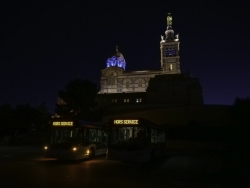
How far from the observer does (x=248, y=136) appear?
88.0ft

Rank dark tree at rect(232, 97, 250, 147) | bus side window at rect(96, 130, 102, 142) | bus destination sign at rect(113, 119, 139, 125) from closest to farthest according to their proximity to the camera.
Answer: bus destination sign at rect(113, 119, 139, 125)
bus side window at rect(96, 130, 102, 142)
dark tree at rect(232, 97, 250, 147)

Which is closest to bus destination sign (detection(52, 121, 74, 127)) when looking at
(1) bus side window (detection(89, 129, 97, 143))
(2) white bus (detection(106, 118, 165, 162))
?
(1) bus side window (detection(89, 129, 97, 143))

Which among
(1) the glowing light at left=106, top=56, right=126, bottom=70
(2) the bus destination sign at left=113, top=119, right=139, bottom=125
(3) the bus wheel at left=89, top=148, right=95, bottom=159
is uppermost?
(1) the glowing light at left=106, top=56, right=126, bottom=70

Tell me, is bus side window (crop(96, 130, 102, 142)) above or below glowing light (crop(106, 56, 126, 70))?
below

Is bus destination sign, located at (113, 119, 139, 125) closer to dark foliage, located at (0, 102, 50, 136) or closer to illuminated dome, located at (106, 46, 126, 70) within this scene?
dark foliage, located at (0, 102, 50, 136)

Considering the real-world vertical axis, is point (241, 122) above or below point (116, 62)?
below

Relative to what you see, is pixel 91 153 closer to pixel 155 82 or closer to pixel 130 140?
pixel 130 140

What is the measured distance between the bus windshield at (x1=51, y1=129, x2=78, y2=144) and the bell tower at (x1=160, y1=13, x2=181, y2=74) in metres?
68.0

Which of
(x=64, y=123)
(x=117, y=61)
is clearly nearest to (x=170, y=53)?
(x=117, y=61)

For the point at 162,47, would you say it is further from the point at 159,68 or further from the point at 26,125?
the point at 26,125

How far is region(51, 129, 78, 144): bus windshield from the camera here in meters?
15.9

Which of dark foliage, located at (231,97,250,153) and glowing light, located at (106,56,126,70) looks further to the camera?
glowing light, located at (106,56,126,70)

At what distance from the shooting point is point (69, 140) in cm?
1585

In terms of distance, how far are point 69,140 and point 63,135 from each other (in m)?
0.53
